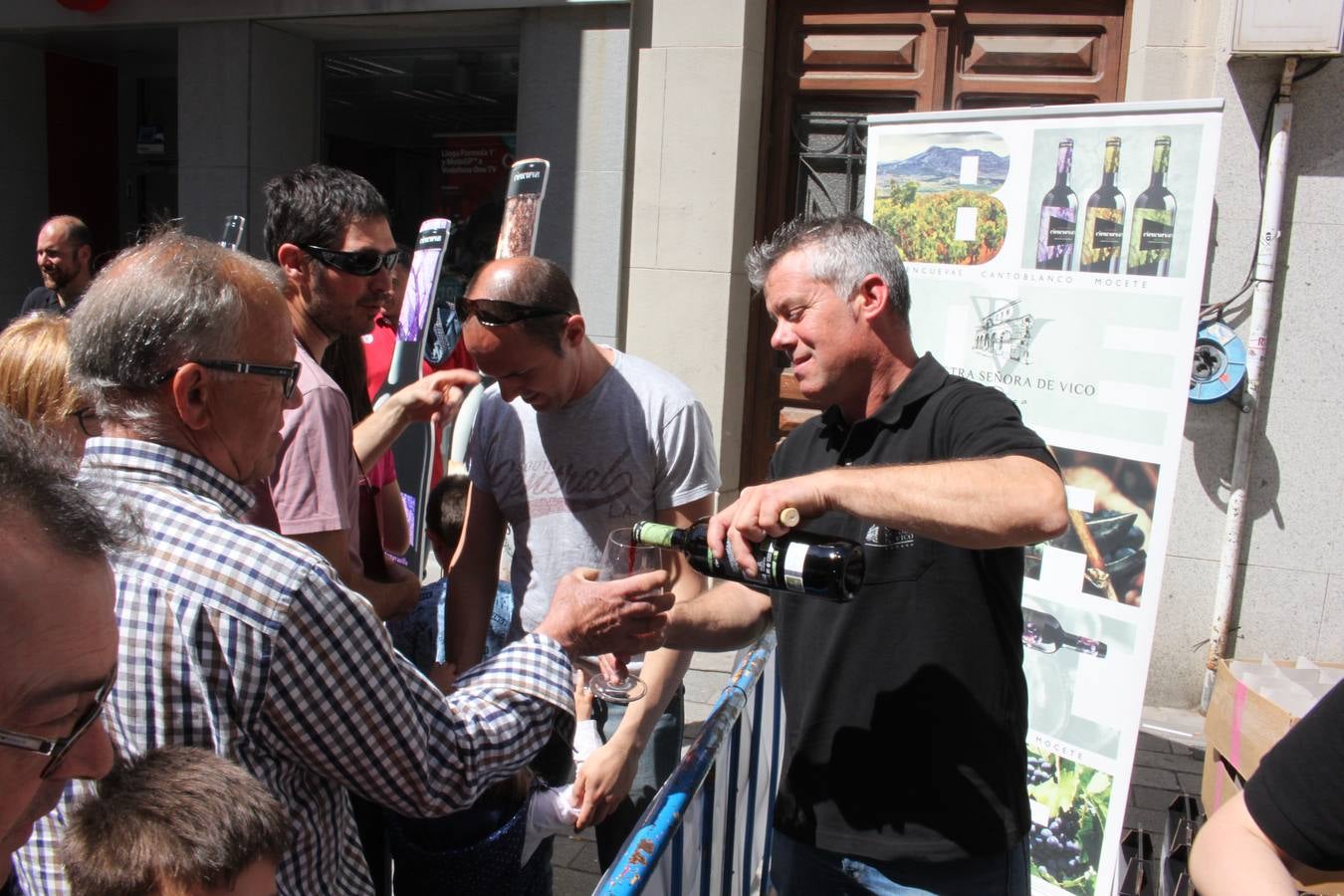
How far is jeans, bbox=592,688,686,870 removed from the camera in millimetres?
2771

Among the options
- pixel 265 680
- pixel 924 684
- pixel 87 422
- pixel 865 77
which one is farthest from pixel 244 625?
pixel 865 77

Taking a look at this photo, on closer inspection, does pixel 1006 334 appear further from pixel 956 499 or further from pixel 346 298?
pixel 346 298

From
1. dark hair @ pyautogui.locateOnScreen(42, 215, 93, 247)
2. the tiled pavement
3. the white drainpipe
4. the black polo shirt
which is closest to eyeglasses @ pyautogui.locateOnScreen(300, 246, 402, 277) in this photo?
the black polo shirt

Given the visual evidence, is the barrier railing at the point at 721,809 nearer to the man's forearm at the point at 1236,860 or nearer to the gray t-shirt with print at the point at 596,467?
the gray t-shirt with print at the point at 596,467

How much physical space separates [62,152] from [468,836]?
28.9 ft

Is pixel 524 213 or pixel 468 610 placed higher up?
pixel 524 213

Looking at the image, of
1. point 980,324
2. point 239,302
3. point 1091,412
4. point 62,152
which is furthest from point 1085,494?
point 62,152

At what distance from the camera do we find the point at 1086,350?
11.0 feet

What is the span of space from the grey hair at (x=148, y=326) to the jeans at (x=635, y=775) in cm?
152

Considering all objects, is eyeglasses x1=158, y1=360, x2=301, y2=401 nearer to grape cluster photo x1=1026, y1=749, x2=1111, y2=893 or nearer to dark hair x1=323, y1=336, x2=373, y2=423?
dark hair x1=323, y1=336, x2=373, y2=423

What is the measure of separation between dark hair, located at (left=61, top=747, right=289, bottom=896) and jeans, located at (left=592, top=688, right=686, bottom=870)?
1.44 m

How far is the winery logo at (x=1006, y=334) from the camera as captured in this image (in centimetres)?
350

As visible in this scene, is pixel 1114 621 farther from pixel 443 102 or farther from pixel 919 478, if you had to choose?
pixel 443 102

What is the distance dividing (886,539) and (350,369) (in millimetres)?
2173
